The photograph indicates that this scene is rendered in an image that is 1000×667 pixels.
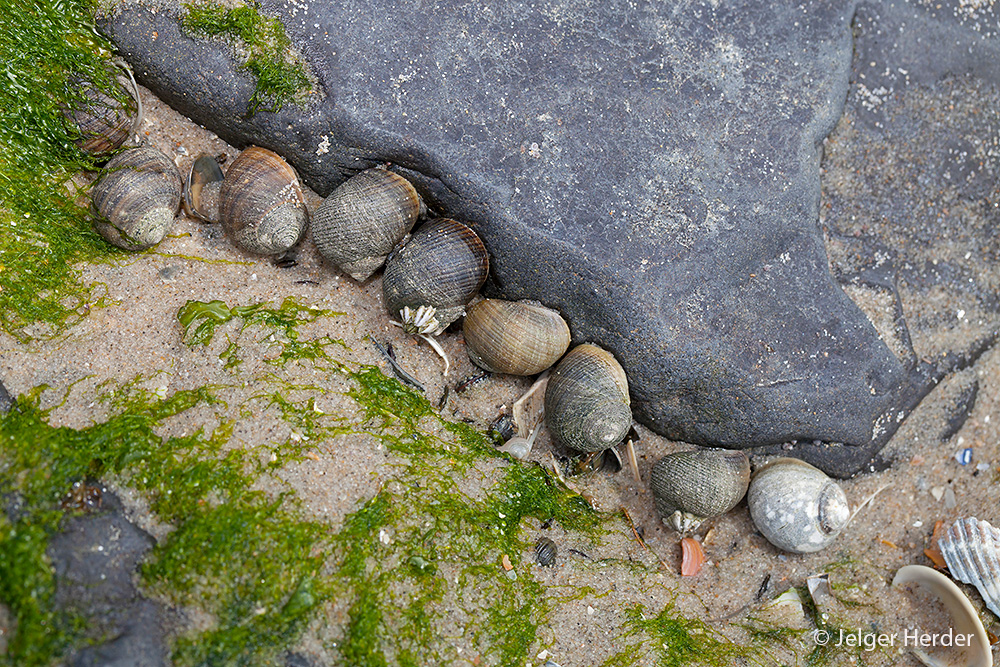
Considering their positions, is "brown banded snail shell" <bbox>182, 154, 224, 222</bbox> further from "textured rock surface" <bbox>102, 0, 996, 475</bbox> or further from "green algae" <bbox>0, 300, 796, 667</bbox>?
"green algae" <bbox>0, 300, 796, 667</bbox>

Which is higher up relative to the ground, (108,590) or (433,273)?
(433,273)

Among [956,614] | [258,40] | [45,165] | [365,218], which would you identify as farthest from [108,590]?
[956,614]

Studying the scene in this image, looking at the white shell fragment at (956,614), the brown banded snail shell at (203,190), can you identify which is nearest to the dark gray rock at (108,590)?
the brown banded snail shell at (203,190)

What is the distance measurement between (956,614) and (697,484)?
65.5 inches

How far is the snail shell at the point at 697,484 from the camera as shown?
4102mm

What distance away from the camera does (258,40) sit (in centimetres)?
400

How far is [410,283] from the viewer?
4055 mm

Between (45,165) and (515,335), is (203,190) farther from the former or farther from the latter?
(515,335)

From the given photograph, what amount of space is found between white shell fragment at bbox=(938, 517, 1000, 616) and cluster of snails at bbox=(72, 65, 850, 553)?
0.73 m

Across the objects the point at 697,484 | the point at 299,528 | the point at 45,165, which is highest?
the point at 45,165

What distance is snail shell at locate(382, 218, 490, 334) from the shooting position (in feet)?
13.3

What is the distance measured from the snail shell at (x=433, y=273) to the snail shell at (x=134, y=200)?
4.51 ft

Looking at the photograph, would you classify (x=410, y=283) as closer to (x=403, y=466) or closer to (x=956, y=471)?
(x=403, y=466)

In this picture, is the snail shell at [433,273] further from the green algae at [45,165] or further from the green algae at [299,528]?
the green algae at [45,165]
